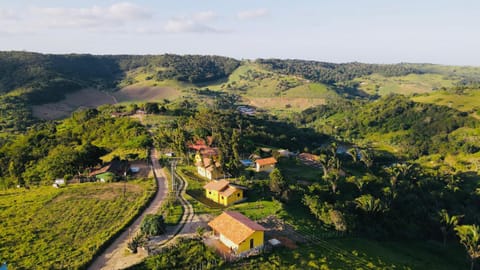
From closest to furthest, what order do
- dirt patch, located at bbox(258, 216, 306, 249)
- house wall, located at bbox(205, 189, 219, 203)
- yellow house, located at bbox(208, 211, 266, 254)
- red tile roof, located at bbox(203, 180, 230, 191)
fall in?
yellow house, located at bbox(208, 211, 266, 254)
dirt patch, located at bbox(258, 216, 306, 249)
house wall, located at bbox(205, 189, 219, 203)
red tile roof, located at bbox(203, 180, 230, 191)

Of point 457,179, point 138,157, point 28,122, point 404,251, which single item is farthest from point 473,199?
→ point 28,122

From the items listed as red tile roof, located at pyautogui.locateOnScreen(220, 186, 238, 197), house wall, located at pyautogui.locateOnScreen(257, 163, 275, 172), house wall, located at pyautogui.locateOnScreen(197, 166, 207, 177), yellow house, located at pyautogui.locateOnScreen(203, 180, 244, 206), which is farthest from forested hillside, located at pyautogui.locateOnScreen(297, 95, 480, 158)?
red tile roof, located at pyautogui.locateOnScreen(220, 186, 238, 197)

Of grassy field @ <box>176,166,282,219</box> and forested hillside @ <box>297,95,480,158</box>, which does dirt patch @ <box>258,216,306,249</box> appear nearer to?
grassy field @ <box>176,166,282,219</box>

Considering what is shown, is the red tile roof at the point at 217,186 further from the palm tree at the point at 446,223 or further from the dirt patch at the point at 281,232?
the palm tree at the point at 446,223

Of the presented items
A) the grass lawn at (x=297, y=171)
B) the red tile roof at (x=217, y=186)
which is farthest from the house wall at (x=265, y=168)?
the red tile roof at (x=217, y=186)

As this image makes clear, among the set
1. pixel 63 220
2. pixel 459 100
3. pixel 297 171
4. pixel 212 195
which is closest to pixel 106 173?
pixel 63 220

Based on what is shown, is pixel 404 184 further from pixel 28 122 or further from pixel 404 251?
pixel 28 122
